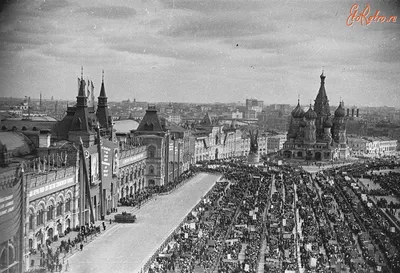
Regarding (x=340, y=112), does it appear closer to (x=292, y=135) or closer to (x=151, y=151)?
(x=292, y=135)

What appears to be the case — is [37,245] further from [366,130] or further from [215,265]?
[366,130]

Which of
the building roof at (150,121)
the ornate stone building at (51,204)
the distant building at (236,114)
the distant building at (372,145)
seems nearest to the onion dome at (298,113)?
the distant building at (372,145)

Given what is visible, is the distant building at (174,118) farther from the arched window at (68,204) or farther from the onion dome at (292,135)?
the arched window at (68,204)

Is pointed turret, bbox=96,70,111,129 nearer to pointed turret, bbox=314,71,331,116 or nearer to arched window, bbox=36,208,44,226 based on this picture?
arched window, bbox=36,208,44,226


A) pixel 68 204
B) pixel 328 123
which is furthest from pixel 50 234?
pixel 328 123

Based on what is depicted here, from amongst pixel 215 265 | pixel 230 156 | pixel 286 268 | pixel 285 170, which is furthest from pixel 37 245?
pixel 230 156

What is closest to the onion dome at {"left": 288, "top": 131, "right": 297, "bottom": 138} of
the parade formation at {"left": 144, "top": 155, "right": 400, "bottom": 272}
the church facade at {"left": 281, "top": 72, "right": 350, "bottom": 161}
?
the church facade at {"left": 281, "top": 72, "right": 350, "bottom": 161}

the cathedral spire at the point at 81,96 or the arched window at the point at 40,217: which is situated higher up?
the cathedral spire at the point at 81,96
